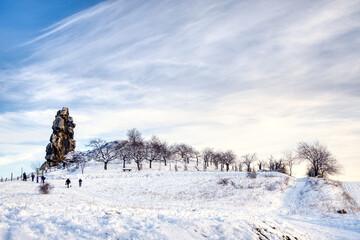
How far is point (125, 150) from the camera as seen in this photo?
270 ft

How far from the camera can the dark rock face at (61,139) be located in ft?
275

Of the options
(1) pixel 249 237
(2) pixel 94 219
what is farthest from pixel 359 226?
(2) pixel 94 219

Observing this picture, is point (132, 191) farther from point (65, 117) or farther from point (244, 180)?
point (65, 117)

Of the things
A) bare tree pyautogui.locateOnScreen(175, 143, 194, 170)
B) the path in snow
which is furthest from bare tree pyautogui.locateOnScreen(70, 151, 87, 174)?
the path in snow

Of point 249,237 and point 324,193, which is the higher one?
point 249,237

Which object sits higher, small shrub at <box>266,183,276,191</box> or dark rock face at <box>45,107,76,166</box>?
dark rock face at <box>45,107,76,166</box>

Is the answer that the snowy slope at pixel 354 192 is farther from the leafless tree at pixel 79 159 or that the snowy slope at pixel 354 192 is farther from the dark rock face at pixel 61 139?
the dark rock face at pixel 61 139

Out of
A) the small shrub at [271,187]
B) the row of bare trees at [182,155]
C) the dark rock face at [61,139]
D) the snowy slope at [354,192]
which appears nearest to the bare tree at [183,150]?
the row of bare trees at [182,155]

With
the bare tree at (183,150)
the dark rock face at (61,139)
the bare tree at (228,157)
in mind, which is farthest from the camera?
the bare tree at (183,150)

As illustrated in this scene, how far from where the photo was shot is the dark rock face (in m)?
83.8

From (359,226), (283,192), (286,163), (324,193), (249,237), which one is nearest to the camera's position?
(249,237)

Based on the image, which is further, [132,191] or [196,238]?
[132,191]

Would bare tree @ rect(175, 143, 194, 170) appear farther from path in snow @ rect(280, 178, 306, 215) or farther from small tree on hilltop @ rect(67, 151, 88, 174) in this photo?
path in snow @ rect(280, 178, 306, 215)

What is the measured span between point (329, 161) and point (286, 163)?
19.1 metres
